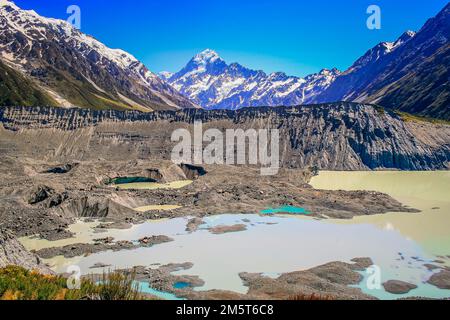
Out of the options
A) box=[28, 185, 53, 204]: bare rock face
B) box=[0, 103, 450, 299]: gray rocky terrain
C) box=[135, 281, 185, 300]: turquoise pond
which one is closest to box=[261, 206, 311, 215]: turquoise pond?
box=[0, 103, 450, 299]: gray rocky terrain

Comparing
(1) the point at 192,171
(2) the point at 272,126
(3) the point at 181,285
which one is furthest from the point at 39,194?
(2) the point at 272,126

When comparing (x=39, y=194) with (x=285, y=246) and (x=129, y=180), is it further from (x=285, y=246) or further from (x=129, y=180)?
(x=285, y=246)

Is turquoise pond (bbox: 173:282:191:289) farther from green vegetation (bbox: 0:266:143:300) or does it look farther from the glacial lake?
green vegetation (bbox: 0:266:143:300)

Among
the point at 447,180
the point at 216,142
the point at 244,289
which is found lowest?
the point at 244,289

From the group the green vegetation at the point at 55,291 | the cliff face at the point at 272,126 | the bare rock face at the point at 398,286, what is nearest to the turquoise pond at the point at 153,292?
the green vegetation at the point at 55,291
